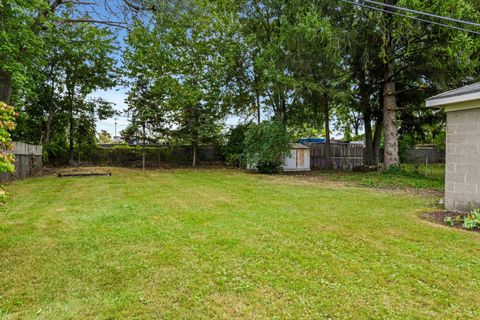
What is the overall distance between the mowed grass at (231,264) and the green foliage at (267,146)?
7261mm

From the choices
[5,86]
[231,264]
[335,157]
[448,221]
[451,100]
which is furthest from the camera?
[335,157]

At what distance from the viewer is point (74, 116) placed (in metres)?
15.2

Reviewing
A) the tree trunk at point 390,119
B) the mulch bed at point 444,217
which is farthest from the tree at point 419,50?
the mulch bed at point 444,217

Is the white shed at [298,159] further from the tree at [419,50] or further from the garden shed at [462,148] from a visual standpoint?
the garden shed at [462,148]

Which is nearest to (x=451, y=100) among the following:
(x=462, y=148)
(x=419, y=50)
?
(x=462, y=148)

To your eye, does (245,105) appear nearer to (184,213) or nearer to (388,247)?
(184,213)

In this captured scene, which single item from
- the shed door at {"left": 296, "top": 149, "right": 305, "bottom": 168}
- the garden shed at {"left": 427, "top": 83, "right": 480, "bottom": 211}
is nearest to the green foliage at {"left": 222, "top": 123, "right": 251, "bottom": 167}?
the shed door at {"left": 296, "top": 149, "right": 305, "bottom": 168}

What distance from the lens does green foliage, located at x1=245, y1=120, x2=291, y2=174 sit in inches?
501

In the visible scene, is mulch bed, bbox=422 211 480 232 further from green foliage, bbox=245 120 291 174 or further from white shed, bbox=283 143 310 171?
white shed, bbox=283 143 310 171

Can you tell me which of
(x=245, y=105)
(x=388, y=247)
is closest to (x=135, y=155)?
(x=245, y=105)

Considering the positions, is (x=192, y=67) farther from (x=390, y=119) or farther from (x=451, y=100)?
(x=451, y=100)

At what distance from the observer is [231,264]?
299 centimetres

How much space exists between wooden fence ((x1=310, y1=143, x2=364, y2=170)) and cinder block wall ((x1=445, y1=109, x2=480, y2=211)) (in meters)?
10.6

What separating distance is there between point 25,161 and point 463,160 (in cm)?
1283
